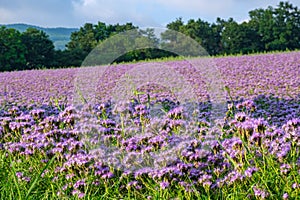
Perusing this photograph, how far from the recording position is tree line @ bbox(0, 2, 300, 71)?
2597 centimetres

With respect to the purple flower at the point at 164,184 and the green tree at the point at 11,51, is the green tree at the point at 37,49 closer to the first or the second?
the green tree at the point at 11,51

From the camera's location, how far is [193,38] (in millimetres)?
30406

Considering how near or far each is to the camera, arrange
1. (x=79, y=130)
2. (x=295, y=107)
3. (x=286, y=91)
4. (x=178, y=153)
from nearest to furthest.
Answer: (x=178, y=153), (x=79, y=130), (x=295, y=107), (x=286, y=91)

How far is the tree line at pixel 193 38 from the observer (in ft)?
85.2

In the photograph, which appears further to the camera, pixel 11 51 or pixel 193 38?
pixel 193 38

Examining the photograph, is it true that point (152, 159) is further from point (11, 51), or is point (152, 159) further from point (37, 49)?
point (37, 49)

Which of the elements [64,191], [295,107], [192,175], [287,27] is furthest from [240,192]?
[287,27]

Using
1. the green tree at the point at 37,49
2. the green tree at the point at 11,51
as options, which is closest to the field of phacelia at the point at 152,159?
the green tree at the point at 11,51

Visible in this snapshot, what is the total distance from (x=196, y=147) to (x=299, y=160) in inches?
28.0

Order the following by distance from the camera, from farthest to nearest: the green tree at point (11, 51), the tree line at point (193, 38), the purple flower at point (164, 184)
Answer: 1. the tree line at point (193, 38)
2. the green tree at point (11, 51)
3. the purple flower at point (164, 184)

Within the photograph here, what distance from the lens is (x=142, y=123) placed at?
3.50m

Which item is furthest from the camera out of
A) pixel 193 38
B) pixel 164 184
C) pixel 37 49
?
pixel 193 38

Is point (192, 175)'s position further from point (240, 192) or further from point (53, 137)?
point (53, 137)

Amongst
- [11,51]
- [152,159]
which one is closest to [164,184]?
[152,159]
